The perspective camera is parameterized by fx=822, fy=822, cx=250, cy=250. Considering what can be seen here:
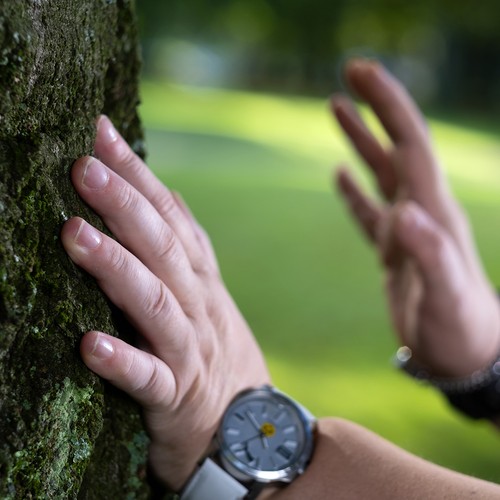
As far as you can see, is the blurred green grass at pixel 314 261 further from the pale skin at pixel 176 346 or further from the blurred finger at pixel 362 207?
the pale skin at pixel 176 346

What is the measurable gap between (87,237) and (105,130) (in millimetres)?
131

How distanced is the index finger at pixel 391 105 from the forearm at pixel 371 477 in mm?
739

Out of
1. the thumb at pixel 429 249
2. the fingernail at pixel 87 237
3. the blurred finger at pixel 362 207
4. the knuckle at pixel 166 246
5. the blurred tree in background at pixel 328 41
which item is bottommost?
the blurred tree in background at pixel 328 41

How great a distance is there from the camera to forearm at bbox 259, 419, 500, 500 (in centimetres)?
74

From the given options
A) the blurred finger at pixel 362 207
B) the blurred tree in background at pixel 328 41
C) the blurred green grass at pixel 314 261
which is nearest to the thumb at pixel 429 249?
the blurred finger at pixel 362 207

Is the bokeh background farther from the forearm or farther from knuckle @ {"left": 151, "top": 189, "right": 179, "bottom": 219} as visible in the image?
knuckle @ {"left": 151, "top": 189, "right": 179, "bottom": 219}

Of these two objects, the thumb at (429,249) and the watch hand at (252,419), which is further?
the thumb at (429,249)

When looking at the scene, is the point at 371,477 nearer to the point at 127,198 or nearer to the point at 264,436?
the point at 264,436

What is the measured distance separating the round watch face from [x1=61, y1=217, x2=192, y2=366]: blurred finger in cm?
12

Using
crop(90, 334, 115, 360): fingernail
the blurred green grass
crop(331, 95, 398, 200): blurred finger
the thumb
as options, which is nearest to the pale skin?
crop(90, 334, 115, 360): fingernail

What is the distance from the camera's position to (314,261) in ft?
13.4

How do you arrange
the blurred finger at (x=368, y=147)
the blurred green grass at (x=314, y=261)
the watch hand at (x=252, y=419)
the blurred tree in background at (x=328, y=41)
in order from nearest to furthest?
the watch hand at (x=252, y=419), the blurred finger at (x=368, y=147), the blurred green grass at (x=314, y=261), the blurred tree in background at (x=328, y=41)

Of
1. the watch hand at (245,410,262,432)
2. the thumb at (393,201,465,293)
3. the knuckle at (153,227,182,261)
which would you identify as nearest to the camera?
the knuckle at (153,227,182,261)

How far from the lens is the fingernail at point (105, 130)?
0.71 metres
